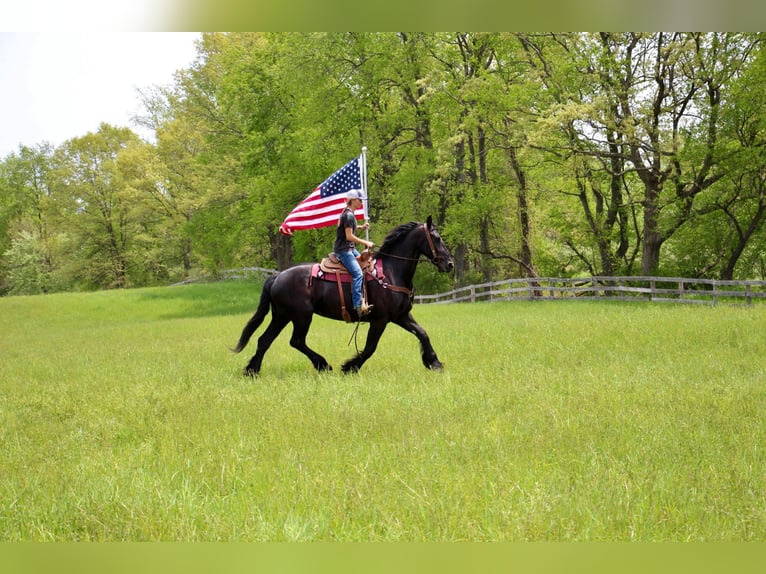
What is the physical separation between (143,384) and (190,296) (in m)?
26.5

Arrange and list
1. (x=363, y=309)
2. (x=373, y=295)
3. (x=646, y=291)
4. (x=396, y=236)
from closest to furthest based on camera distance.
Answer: (x=363, y=309) < (x=373, y=295) < (x=396, y=236) < (x=646, y=291)

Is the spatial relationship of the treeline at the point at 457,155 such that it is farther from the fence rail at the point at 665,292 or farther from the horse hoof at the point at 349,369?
the horse hoof at the point at 349,369

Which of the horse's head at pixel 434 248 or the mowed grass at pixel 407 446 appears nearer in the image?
the mowed grass at pixel 407 446

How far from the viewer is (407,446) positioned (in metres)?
5.17

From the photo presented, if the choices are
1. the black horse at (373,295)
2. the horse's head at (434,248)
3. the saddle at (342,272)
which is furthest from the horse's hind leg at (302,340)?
the horse's head at (434,248)

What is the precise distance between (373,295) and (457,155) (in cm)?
1818

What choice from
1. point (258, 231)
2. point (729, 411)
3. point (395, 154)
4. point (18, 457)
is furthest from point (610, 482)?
point (258, 231)

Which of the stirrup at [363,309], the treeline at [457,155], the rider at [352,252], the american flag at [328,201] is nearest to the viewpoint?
the rider at [352,252]

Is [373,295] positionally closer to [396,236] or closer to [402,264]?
[402,264]

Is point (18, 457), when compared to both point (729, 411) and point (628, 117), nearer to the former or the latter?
point (729, 411)

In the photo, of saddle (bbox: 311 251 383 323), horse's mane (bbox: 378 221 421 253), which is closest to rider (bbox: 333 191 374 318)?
Result: saddle (bbox: 311 251 383 323)

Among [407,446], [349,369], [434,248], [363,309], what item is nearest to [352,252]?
[363,309]

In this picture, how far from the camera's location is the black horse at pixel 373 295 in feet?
29.0

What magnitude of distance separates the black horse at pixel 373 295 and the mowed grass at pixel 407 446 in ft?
1.44
